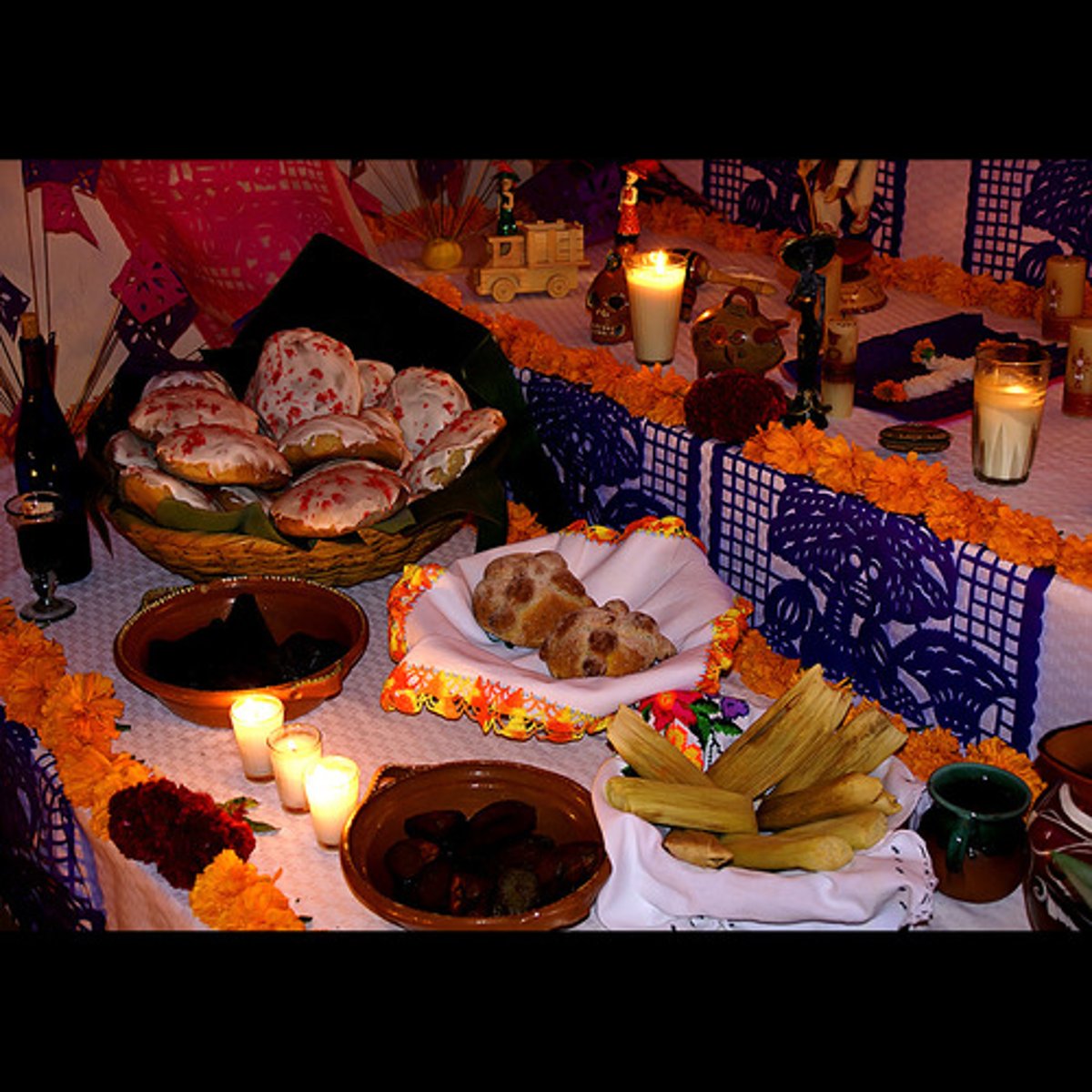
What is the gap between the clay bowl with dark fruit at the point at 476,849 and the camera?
1218 mm

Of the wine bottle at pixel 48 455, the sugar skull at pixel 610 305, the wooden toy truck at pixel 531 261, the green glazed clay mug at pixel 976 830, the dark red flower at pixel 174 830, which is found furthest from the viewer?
the wooden toy truck at pixel 531 261

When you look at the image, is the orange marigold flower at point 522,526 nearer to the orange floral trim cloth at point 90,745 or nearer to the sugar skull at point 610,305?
the sugar skull at point 610,305

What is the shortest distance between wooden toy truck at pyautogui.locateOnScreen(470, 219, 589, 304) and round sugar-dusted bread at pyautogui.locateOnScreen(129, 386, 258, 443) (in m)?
0.71

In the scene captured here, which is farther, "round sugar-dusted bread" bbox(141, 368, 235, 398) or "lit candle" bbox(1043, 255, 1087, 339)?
"lit candle" bbox(1043, 255, 1087, 339)

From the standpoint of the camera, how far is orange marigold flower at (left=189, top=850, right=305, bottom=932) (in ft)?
4.27

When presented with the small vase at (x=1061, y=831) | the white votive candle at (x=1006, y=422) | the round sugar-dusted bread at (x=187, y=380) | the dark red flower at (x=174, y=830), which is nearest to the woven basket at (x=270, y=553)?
the round sugar-dusted bread at (x=187, y=380)

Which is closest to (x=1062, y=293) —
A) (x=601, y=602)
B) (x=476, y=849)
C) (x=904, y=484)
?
(x=904, y=484)

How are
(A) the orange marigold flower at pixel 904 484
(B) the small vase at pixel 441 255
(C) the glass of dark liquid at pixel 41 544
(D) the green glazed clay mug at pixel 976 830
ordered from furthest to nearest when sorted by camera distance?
(B) the small vase at pixel 441 255, (C) the glass of dark liquid at pixel 41 544, (A) the orange marigold flower at pixel 904 484, (D) the green glazed clay mug at pixel 976 830

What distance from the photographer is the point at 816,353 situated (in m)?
1.85

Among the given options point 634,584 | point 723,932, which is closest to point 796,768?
point 723,932

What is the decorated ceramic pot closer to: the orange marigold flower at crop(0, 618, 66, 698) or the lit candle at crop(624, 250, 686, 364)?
the lit candle at crop(624, 250, 686, 364)

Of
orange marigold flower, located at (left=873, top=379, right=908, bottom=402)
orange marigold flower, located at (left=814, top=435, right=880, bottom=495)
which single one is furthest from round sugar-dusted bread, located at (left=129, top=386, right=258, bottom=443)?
orange marigold flower, located at (left=873, top=379, right=908, bottom=402)

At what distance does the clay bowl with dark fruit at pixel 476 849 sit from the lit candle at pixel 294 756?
0.31 ft

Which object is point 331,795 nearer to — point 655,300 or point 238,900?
point 238,900
